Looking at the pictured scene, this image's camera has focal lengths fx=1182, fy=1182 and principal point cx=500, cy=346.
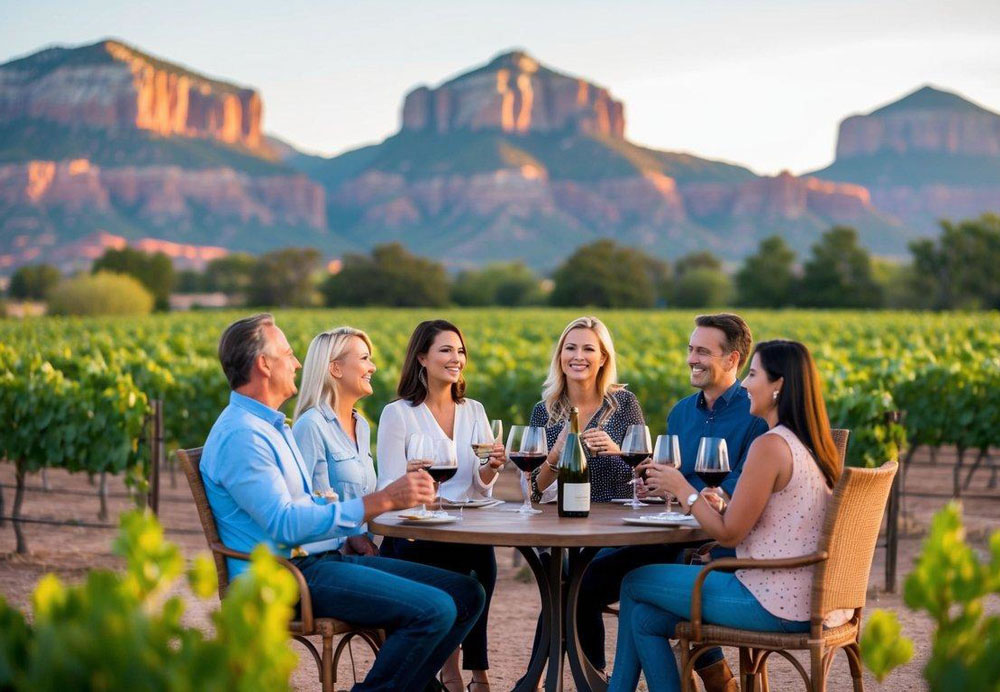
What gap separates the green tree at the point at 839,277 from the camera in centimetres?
7044

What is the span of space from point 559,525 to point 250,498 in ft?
3.15

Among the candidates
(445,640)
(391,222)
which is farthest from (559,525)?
(391,222)

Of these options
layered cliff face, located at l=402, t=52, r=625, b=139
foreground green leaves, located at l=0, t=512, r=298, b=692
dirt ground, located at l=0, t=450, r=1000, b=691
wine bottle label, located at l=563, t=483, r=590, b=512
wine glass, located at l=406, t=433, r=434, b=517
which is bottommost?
dirt ground, located at l=0, t=450, r=1000, b=691

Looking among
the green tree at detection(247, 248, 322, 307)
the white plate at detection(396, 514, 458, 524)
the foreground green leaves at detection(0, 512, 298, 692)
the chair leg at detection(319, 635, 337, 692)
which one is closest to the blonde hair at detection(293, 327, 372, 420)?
the white plate at detection(396, 514, 458, 524)

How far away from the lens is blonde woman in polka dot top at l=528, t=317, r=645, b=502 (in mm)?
4570

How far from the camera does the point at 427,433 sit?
4512 millimetres

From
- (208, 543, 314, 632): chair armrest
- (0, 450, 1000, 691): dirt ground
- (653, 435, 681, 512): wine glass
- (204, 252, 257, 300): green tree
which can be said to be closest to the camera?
(208, 543, 314, 632): chair armrest

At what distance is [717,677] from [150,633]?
3267 mm

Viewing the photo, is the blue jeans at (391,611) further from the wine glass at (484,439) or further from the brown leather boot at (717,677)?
the brown leather boot at (717,677)

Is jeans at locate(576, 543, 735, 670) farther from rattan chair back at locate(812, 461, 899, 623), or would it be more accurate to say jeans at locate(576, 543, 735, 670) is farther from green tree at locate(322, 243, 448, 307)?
green tree at locate(322, 243, 448, 307)

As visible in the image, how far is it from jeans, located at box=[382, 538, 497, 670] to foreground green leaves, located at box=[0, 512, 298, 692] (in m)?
2.85

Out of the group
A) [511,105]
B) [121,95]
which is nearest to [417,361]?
[121,95]

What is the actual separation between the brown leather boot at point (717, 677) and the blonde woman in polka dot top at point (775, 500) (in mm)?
867

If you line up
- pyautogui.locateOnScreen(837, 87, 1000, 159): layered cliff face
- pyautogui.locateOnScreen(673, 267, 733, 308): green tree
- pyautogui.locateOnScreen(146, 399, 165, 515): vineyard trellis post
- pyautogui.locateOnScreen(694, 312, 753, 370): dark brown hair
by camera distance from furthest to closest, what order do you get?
pyautogui.locateOnScreen(837, 87, 1000, 159): layered cliff face < pyautogui.locateOnScreen(673, 267, 733, 308): green tree < pyautogui.locateOnScreen(146, 399, 165, 515): vineyard trellis post < pyautogui.locateOnScreen(694, 312, 753, 370): dark brown hair
